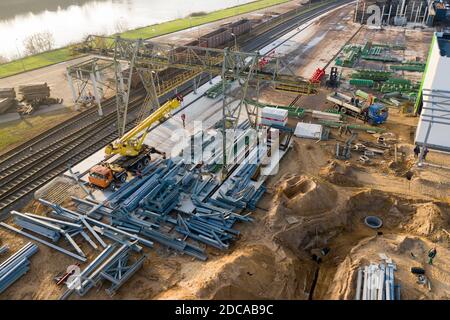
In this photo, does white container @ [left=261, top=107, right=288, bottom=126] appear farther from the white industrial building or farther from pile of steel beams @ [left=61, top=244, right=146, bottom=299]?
pile of steel beams @ [left=61, top=244, right=146, bottom=299]

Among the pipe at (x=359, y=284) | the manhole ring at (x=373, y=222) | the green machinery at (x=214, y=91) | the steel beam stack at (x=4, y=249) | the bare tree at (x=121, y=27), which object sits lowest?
the manhole ring at (x=373, y=222)

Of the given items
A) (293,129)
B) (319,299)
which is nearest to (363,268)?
(319,299)

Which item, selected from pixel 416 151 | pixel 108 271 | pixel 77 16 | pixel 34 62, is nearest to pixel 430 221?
pixel 416 151

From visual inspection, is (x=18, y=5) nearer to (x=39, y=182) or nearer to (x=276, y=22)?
(x=276, y=22)

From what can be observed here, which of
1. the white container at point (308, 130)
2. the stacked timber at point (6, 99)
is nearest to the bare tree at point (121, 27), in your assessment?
the stacked timber at point (6, 99)

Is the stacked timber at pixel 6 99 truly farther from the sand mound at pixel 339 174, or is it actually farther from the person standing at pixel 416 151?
the person standing at pixel 416 151

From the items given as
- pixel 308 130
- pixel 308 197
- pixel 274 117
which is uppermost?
pixel 274 117

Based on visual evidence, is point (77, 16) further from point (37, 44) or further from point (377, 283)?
point (377, 283)
